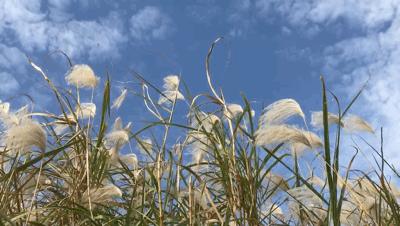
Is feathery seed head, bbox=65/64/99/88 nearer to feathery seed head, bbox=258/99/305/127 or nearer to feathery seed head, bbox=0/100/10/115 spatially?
feathery seed head, bbox=0/100/10/115

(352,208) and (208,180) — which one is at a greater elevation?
(208,180)

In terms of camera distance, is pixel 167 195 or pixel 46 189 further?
pixel 46 189

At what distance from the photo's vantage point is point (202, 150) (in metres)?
2.62

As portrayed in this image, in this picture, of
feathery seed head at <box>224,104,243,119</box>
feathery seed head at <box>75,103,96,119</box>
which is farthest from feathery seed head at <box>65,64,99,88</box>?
feathery seed head at <box>224,104,243,119</box>

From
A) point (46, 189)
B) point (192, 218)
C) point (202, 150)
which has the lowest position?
point (192, 218)

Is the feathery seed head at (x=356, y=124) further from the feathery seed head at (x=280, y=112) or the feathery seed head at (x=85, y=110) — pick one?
the feathery seed head at (x=85, y=110)

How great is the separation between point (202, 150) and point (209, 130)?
10 centimetres

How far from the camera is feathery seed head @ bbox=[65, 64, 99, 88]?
2771 millimetres

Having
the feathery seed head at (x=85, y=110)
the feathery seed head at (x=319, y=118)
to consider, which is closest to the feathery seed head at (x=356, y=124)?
the feathery seed head at (x=319, y=118)

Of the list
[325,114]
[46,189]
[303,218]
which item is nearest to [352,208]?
[303,218]

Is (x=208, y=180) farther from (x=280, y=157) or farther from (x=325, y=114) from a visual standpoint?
(x=325, y=114)

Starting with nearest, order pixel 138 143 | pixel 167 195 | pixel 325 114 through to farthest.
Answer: pixel 325 114 < pixel 167 195 < pixel 138 143

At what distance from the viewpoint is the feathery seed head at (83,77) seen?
2771 millimetres

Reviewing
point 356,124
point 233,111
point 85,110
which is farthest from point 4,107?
point 356,124
